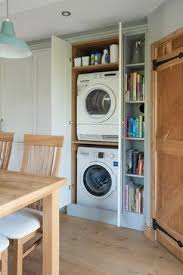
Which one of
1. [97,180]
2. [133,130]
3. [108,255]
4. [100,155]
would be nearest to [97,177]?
[97,180]

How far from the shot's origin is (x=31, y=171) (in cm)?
207

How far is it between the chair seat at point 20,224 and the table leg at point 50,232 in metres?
0.11

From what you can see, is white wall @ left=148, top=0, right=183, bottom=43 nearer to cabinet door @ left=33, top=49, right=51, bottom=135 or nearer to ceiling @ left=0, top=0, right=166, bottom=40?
ceiling @ left=0, top=0, right=166, bottom=40

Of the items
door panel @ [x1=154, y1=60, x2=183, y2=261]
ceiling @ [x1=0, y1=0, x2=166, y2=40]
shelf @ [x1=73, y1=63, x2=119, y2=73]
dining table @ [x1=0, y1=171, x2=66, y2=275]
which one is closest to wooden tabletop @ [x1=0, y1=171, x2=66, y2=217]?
dining table @ [x1=0, y1=171, x2=66, y2=275]

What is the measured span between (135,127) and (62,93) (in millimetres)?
914

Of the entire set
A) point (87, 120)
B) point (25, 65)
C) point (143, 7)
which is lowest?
point (87, 120)

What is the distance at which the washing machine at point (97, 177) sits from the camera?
2.92 metres

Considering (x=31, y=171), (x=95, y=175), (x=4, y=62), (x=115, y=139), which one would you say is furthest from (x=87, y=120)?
(x=4, y=62)

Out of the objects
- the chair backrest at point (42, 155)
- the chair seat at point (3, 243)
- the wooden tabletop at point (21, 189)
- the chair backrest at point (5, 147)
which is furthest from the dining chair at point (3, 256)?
the chair backrest at point (5, 147)

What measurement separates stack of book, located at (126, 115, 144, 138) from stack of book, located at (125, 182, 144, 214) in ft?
1.90

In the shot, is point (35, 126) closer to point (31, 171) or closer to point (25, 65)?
point (25, 65)

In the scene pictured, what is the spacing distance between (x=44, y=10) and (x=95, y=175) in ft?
6.25

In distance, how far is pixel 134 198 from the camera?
2797 millimetres

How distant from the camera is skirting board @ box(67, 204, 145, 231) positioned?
2723 millimetres
